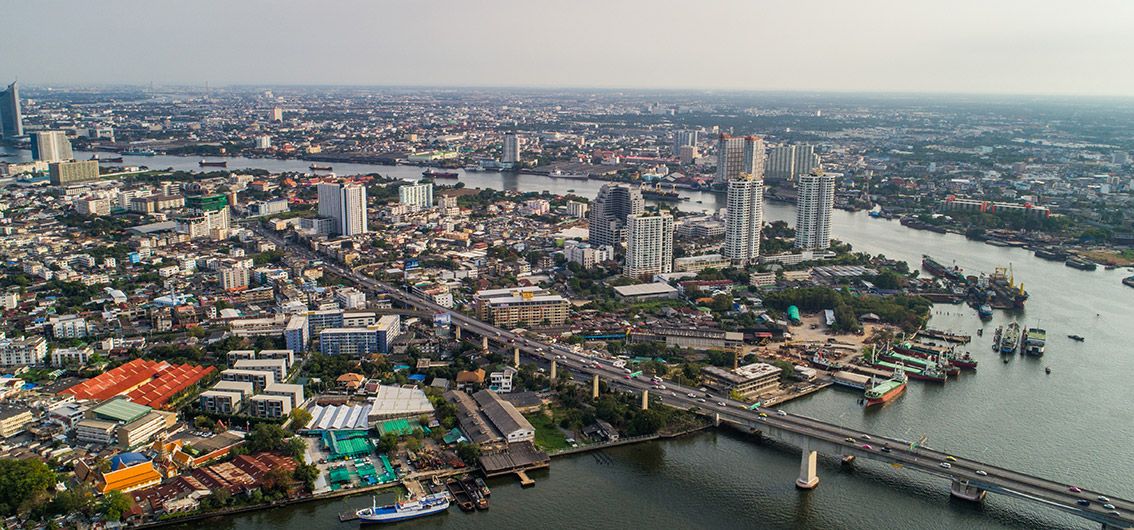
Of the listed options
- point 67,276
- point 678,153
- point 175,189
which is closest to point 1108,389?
point 67,276

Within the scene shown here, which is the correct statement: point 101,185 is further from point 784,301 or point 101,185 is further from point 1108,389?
point 1108,389

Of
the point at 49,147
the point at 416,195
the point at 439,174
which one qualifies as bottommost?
the point at 439,174

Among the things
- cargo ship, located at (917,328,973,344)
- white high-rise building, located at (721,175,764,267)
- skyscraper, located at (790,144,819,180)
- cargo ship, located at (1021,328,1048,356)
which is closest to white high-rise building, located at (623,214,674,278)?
white high-rise building, located at (721,175,764,267)

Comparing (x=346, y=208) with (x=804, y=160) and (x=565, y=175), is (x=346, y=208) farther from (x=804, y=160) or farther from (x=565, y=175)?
(x=804, y=160)

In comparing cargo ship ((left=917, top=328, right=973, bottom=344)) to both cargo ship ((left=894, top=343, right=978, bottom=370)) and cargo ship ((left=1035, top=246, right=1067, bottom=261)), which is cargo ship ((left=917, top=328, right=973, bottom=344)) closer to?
cargo ship ((left=894, top=343, right=978, bottom=370))

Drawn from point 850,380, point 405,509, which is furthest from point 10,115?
point 850,380

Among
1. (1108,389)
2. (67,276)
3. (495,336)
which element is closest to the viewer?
(1108,389)
